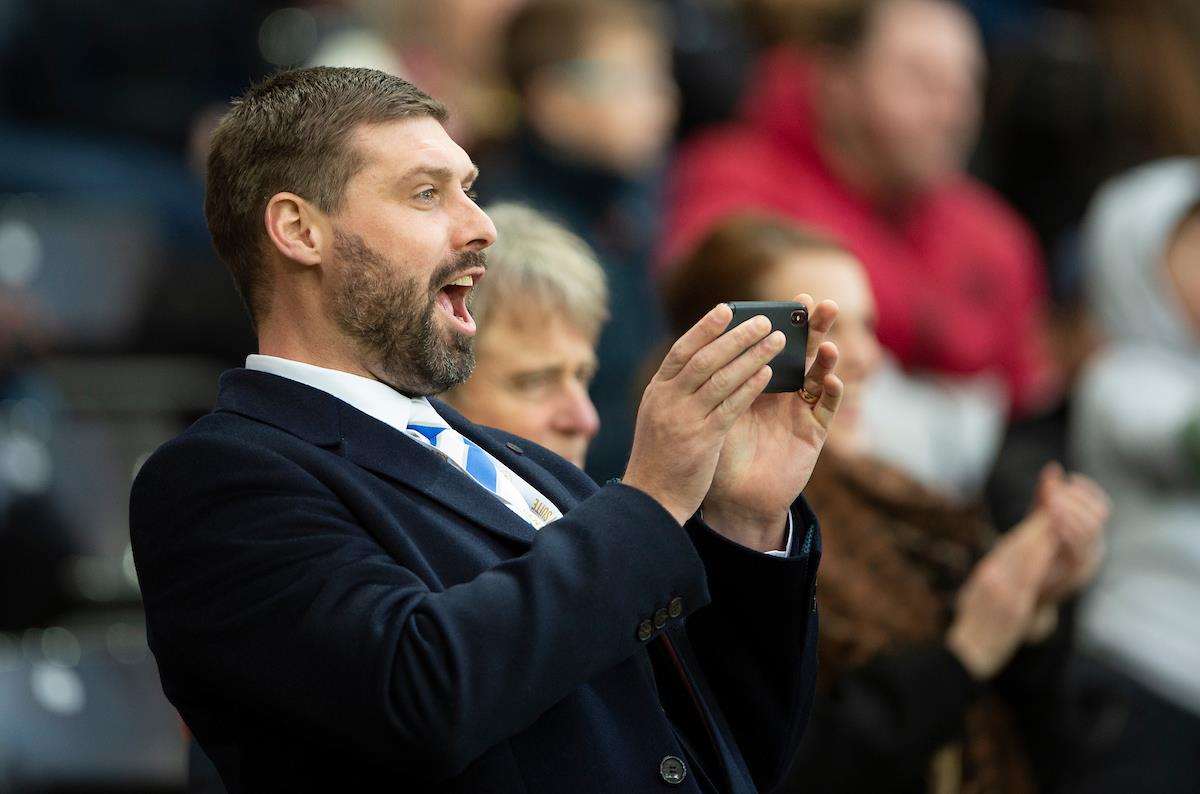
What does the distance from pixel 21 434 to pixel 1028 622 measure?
242cm

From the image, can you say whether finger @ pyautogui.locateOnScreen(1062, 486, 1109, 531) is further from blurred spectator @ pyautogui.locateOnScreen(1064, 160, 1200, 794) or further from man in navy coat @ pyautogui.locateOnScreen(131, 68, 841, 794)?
man in navy coat @ pyautogui.locateOnScreen(131, 68, 841, 794)

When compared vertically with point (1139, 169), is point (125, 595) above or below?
below

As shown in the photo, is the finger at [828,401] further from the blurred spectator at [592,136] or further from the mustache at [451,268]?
the blurred spectator at [592,136]

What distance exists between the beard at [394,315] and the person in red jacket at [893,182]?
262 cm

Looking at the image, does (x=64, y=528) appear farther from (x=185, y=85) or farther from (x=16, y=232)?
(x=185, y=85)

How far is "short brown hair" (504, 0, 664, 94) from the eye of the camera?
4766mm

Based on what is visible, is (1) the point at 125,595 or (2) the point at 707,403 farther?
(1) the point at 125,595

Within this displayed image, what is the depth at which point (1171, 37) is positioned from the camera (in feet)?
18.6

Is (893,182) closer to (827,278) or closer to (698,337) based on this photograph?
(827,278)

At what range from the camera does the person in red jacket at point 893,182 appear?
15.4ft

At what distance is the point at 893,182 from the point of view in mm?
4891

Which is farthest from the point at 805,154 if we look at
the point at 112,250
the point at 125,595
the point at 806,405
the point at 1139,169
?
the point at 806,405

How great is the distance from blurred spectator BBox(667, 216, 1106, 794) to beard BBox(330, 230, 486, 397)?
1298 millimetres

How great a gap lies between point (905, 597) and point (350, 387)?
159 cm
